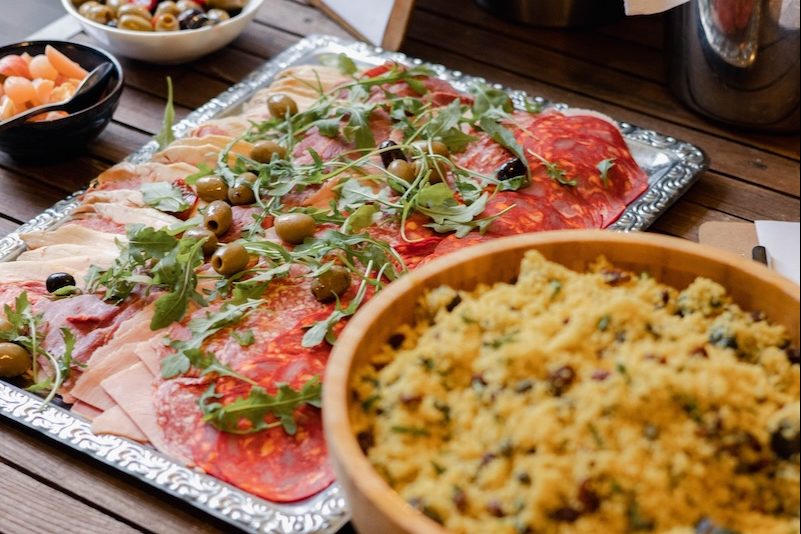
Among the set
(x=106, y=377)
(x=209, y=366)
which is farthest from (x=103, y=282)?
(x=209, y=366)

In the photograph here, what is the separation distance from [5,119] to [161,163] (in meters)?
0.39

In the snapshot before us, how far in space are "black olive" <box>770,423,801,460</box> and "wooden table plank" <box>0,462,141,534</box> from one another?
900mm

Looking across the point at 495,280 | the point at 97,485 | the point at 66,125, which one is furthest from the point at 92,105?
the point at 495,280

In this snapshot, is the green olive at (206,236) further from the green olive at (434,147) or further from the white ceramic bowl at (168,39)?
the white ceramic bowl at (168,39)

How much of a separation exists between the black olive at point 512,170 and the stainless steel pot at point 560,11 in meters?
1.00

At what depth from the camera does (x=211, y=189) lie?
72.0 inches

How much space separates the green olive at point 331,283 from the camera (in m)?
1.57

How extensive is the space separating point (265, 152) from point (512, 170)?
494 millimetres

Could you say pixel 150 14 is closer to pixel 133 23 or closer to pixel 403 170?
pixel 133 23

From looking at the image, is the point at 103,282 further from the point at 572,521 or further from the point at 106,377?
the point at 572,521

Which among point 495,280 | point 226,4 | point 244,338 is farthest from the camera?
point 226,4

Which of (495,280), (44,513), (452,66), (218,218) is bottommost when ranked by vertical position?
(44,513)

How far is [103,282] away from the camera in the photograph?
165cm

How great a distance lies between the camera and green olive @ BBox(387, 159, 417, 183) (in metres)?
1.80
